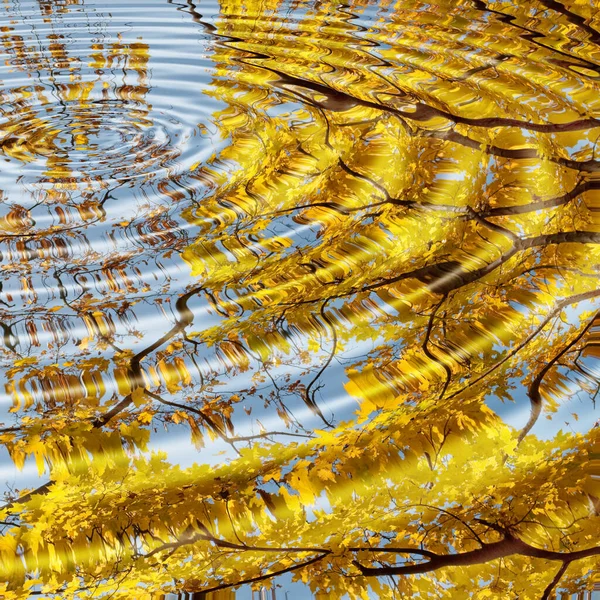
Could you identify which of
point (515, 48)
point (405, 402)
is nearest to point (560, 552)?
point (405, 402)

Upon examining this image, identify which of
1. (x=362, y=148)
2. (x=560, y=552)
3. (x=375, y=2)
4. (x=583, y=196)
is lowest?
(x=560, y=552)

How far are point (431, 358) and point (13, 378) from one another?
246mm

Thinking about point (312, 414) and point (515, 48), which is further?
point (515, 48)

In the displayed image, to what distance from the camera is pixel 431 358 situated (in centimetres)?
46

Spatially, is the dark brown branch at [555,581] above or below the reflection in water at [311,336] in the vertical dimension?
below

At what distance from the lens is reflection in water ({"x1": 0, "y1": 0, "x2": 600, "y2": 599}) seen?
38 centimetres

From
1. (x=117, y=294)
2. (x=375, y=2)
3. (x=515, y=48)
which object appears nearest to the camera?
(x=117, y=294)

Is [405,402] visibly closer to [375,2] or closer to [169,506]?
[169,506]

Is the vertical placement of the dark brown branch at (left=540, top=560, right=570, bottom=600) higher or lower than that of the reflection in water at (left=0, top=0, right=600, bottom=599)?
lower

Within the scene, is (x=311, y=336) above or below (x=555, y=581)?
above

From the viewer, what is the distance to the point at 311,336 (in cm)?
48

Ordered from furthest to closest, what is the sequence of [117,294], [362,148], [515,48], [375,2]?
[375,2]
[515,48]
[362,148]
[117,294]

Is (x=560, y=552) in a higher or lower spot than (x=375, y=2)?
lower

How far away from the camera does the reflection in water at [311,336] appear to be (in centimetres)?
38
